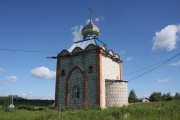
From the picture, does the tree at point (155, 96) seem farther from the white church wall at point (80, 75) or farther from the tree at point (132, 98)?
the white church wall at point (80, 75)

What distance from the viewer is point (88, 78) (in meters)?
22.6

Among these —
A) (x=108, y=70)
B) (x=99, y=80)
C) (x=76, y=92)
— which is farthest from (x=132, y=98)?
(x=99, y=80)

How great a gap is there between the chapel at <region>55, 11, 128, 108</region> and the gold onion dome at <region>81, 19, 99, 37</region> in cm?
79

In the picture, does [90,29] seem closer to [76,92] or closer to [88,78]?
[88,78]

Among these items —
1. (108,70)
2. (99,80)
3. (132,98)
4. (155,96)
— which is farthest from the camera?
(155,96)

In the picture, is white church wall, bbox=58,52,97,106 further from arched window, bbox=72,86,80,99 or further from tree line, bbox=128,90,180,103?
tree line, bbox=128,90,180,103

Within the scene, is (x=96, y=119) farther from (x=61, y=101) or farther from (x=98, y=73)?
(x=61, y=101)

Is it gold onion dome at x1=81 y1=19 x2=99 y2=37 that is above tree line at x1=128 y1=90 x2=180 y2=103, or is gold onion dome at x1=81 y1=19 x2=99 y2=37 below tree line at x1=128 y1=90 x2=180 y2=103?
above

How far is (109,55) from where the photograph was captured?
79.4ft

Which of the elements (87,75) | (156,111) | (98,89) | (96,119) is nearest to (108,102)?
(98,89)

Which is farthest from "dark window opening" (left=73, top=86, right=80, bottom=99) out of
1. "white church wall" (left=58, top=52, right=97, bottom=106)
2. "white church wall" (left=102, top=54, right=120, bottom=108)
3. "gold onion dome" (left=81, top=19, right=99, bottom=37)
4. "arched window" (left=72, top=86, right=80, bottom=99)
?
"gold onion dome" (left=81, top=19, right=99, bottom=37)

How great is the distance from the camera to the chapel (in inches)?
864

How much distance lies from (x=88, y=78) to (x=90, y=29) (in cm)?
626

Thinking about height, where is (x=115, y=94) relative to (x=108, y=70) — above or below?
below
